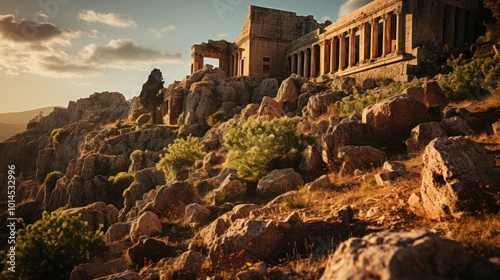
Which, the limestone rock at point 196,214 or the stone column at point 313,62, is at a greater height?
the stone column at point 313,62

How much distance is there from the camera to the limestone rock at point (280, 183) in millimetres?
11156

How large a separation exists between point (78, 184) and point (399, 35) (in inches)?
1306

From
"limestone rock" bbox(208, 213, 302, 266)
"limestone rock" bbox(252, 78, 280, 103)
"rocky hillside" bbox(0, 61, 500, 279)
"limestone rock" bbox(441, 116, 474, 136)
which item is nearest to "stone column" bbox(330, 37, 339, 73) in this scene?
"limestone rock" bbox(252, 78, 280, 103)

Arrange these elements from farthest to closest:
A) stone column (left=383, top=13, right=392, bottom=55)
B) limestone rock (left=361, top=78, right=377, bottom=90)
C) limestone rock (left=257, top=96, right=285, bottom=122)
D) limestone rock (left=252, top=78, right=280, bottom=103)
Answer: limestone rock (left=252, top=78, right=280, bottom=103) < stone column (left=383, top=13, right=392, bottom=55) < limestone rock (left=361, top=78, right=377, bottom=90) < limestone rock (left=257, top=96, right=285, bottom=122)

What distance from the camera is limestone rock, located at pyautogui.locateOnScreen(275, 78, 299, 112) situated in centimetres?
2644

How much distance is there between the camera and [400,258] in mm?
3248

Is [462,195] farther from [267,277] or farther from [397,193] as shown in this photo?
[267,277]

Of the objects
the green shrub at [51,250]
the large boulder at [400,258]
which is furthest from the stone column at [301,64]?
the large boulder at [400,258]

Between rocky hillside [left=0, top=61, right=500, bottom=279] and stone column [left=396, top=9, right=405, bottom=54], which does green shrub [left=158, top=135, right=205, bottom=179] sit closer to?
rocky hillside [left=0, top=61, right=500, bottom=279]

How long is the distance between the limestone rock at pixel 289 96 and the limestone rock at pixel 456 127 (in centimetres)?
1601

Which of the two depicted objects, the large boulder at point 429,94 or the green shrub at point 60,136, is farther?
the green shrub at point 60,136

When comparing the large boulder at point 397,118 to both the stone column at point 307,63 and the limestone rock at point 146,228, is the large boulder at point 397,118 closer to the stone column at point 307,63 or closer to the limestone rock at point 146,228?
the limestone rock at point 146,228

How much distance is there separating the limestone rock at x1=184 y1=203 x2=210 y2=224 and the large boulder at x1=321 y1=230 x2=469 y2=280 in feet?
23.1

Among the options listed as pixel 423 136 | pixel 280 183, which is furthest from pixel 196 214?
pixel 423 136
